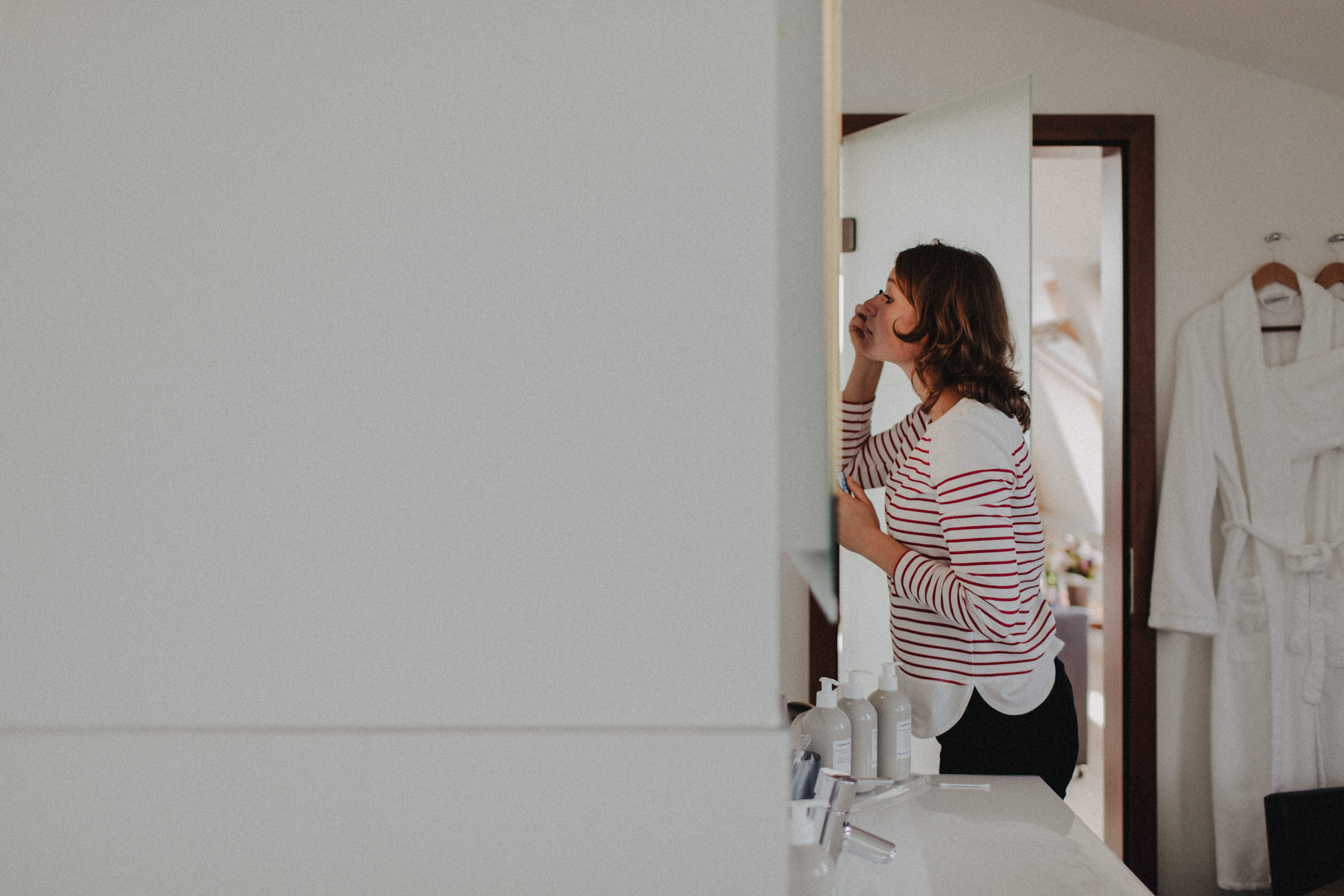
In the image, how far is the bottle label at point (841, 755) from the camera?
1.19m

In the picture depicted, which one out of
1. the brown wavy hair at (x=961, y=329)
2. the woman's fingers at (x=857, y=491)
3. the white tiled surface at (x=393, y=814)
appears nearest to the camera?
the white tiled surface at (x=393, y=814)

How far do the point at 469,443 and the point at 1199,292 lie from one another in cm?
225

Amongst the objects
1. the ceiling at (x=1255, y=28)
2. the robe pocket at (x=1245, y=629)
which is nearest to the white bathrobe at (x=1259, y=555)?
the robe pocket at (x=1245, y=629)

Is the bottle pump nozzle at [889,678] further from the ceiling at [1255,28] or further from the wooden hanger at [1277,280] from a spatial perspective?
the ceiling at [1255,28]

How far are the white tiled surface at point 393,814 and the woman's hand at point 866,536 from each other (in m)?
0.98

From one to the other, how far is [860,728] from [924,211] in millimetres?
1113

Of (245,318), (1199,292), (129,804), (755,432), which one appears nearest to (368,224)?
(245,318)

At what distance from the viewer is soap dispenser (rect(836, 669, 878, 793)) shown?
4.21 feet

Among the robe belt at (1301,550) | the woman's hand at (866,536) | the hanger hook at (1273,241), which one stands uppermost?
the hanger hook at (1273,241)

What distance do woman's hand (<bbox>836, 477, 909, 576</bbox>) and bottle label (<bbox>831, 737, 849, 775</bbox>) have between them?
32 centimetres

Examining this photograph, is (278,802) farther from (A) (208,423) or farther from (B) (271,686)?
(A) (208,423)

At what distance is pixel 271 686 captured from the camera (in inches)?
17.8

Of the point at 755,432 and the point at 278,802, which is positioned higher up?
the point at 755,432

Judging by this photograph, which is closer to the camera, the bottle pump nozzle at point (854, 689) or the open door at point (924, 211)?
the bottle pump nozzle at point (854, 689)
